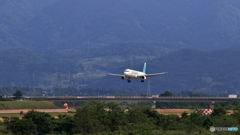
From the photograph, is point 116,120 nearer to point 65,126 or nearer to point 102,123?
point 102,123

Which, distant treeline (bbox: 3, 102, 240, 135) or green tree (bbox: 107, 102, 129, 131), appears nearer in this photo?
distant treeline (bbox: 3, 102, 240, 135)

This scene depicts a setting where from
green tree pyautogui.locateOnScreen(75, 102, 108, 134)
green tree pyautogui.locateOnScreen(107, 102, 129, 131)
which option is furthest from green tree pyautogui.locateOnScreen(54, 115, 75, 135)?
green tree pyautogui.locateOnScreen(107, 102, 129, 131)

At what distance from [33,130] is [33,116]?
6.99 metres

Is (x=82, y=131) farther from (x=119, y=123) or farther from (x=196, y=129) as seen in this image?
(x=196, y=129)

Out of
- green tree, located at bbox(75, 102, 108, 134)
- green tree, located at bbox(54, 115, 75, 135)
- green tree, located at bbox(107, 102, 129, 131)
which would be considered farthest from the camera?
green tree, located at bbox(54, 115, 75, 135)

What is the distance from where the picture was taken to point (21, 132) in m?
126

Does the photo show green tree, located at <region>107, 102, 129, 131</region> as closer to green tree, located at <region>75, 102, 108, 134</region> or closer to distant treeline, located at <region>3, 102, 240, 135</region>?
distant treeline, located at <region>3, 102, 240, 135</region>

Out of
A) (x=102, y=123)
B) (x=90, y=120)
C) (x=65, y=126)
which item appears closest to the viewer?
(x=90, y=120)

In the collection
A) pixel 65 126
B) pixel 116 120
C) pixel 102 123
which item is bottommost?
pixel 65 126

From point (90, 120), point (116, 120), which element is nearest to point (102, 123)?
point (116, 120)

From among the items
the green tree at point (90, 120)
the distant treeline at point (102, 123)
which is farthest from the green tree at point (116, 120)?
the green tree at point (90, 120)

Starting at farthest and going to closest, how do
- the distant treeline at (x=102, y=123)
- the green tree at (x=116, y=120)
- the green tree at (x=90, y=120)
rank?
1. the green tree at (x=116, y=120)
2. the distant treeline at (x=102, y=123)
3. the green tree at (x=90, y=120)

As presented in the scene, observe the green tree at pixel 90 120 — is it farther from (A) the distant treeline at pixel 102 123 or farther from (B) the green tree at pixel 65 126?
(B) the green tree at pixel 65 126

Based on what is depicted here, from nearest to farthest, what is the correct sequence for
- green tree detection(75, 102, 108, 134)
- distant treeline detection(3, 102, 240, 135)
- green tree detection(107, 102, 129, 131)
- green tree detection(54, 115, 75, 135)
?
1. green tree detection(75, 102, 108, 134)
2. distant treeline detection(3, 102, 240, 135)
3. green tree detection(107, 102, 129, 131)
4. green tree detection(54, 115, 75, 135)
